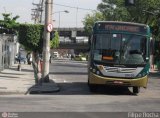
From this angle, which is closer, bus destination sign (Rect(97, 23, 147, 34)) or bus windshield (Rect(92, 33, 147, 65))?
bus windshield (Rect(92, 33, 147, 65))

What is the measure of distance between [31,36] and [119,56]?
12.1 metres

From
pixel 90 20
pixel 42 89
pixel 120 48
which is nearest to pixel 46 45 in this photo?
pixel 42 89

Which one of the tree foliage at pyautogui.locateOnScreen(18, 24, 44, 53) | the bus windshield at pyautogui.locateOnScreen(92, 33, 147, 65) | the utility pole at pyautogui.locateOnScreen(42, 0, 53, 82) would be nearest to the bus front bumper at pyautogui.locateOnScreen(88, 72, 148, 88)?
the bus windshield at pyautogui.locateOnScreen(92, 33, 147, 65)

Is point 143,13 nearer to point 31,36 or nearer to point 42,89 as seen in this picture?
point 31,36

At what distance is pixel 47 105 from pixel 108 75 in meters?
6.25

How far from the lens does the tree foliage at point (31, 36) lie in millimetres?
34625

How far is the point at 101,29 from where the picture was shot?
23.7 m

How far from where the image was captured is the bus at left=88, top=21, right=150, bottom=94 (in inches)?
917

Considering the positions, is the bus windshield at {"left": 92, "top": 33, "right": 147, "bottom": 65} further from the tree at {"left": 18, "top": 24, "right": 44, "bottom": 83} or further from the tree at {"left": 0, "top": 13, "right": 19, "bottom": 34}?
the tree at {"left": 0, "top": 13, "right": 19, "bottom": 34}

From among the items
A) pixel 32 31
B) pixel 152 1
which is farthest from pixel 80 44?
pixel 32 31

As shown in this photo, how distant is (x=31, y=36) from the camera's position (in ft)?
113

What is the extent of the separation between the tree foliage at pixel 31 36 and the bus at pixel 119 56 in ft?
37.1

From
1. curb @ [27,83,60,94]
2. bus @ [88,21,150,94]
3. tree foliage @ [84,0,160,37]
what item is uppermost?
tree foliage @ [84,0,160,37]

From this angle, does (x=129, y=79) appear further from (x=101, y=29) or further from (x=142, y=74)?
(x=101, y=29)
